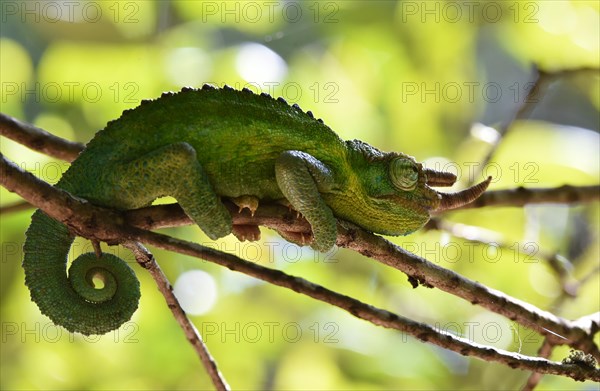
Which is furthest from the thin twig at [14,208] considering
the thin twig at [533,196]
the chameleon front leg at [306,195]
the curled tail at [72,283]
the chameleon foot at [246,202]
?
the thin twig at [533,196]

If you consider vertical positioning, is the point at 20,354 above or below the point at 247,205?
below

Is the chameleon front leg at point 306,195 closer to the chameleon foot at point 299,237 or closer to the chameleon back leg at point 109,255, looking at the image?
the chameleon foot at point 299,237

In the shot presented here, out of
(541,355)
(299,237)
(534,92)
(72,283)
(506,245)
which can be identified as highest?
(534,92)

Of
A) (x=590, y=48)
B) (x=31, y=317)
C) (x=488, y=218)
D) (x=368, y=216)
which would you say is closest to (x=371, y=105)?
(x=488, y=218)

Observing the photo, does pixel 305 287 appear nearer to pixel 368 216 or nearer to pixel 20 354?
pixel 368 216

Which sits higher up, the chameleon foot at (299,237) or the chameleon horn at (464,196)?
the chameleon horn at (464,196)

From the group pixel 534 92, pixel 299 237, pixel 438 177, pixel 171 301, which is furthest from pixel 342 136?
pixel 171 301

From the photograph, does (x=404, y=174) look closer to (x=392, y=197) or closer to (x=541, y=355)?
(x=392, y=197)
